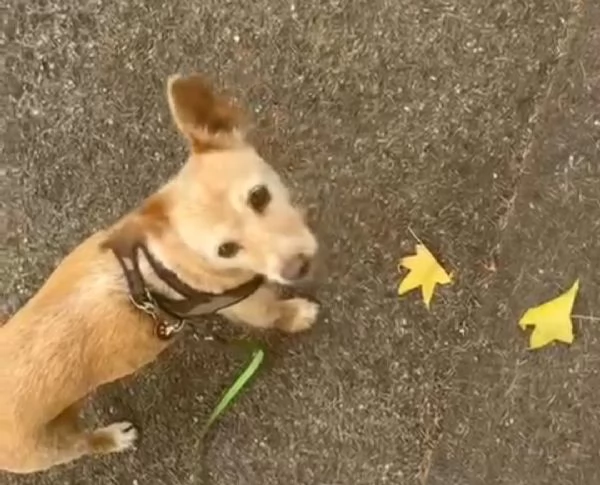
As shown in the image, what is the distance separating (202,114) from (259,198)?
23cm

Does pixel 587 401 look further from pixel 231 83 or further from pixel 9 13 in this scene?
pixel 9 13

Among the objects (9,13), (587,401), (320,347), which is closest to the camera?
(587,401)

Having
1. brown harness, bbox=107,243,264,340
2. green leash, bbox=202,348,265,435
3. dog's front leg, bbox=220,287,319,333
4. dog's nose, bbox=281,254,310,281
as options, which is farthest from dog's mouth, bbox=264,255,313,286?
green leash, bbox=202,348,265,435

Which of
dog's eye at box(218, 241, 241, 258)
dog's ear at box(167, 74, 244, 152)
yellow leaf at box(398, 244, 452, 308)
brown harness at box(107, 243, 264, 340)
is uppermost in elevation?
dog's ear at box(167, 74, 244, 152)

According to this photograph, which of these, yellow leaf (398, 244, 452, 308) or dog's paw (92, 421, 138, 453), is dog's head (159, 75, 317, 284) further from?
dog's paw (92, 421, 138, 453)

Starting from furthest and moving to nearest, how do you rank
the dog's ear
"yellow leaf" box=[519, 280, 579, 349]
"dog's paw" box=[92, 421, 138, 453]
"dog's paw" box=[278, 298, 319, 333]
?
"dog's paw" box=[92, 421, 138, 453]
"dog's paw" box=[278, 298, 319, 333]
"yellow leaf" box=[519, 280, 579, 349]
the dog's ear

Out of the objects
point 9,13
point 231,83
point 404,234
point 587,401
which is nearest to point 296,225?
point 404,234

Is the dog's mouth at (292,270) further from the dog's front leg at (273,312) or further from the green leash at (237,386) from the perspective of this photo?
the green leash at (237,386)

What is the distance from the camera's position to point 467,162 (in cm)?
279

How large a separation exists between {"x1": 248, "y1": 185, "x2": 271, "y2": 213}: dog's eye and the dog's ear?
0.14m

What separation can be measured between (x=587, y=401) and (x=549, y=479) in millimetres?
212

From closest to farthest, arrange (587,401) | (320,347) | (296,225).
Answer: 1. (296,225)
2. (587,401)
3. (320,347)

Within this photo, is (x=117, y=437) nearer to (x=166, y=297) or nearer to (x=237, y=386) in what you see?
(x=237, y=386)

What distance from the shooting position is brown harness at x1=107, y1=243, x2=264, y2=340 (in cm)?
245
